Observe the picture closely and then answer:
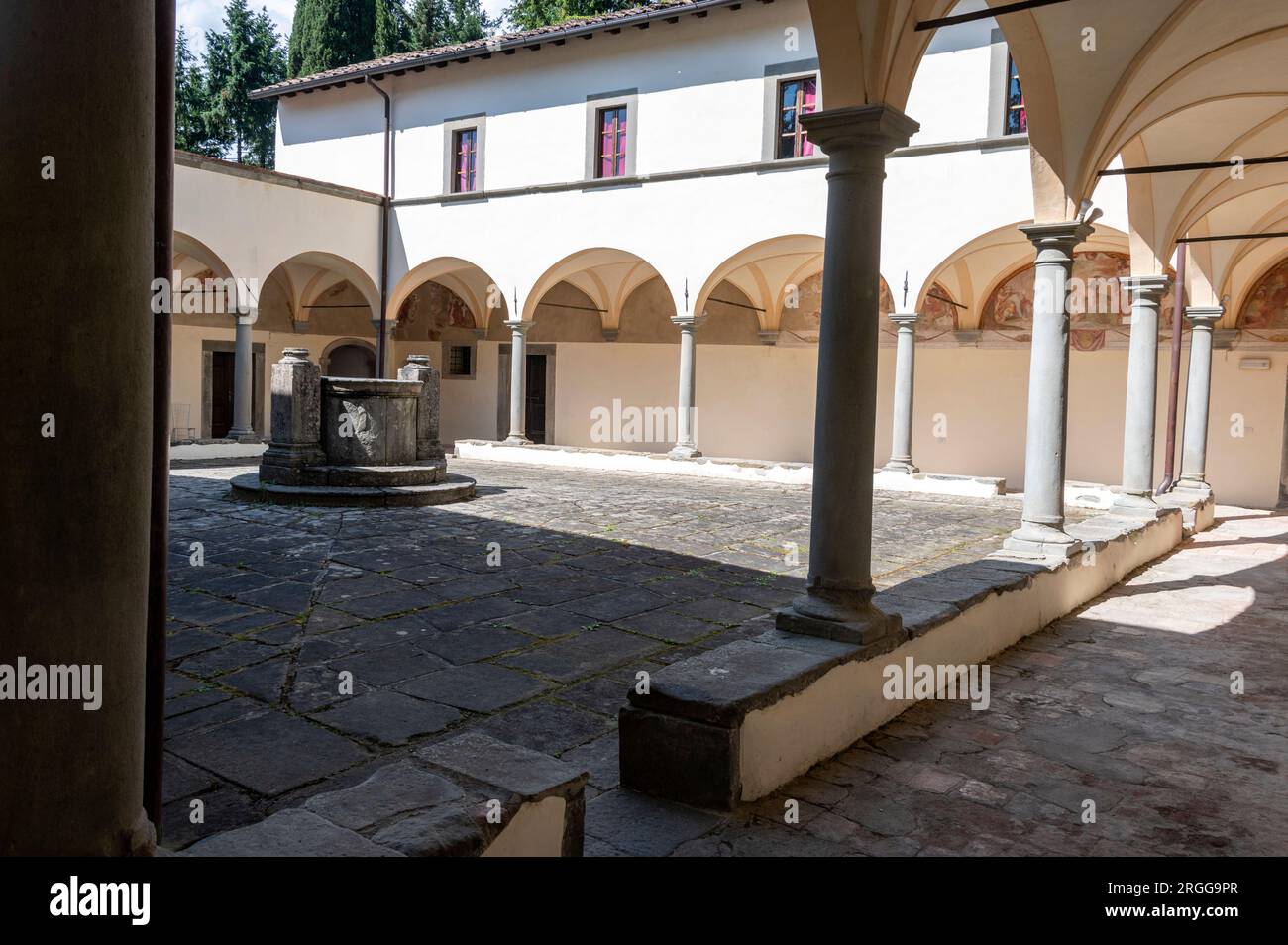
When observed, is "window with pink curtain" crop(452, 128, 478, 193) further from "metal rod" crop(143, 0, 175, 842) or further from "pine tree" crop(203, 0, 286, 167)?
"metal rod" crop(143, 0, 175, 842)

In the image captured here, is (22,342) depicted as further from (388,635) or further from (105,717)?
(388,635)

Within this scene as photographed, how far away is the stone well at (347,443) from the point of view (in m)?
9.52

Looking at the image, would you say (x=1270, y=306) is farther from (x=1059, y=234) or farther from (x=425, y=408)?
(x=425, y=408)

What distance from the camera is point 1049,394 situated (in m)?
6.37

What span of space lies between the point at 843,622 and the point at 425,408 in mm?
7341

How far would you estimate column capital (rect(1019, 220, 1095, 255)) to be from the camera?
6352mm

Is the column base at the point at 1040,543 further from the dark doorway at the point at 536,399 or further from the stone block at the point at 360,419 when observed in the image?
the dark doorway at the point at 536,399

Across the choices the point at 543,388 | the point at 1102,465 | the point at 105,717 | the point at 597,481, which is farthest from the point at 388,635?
the point at 543,388

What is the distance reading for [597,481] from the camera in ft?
43.5

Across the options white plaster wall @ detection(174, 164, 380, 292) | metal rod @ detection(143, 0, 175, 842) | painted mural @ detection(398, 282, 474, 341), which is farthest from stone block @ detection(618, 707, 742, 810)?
painted mural @ detection(398, 282, 474, 341)

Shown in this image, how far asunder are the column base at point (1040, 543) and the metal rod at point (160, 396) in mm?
5407

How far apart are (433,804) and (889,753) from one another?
2067 mm

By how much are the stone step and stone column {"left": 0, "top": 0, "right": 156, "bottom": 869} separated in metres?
0.29

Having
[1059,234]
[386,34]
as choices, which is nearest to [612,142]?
[1059,234]
